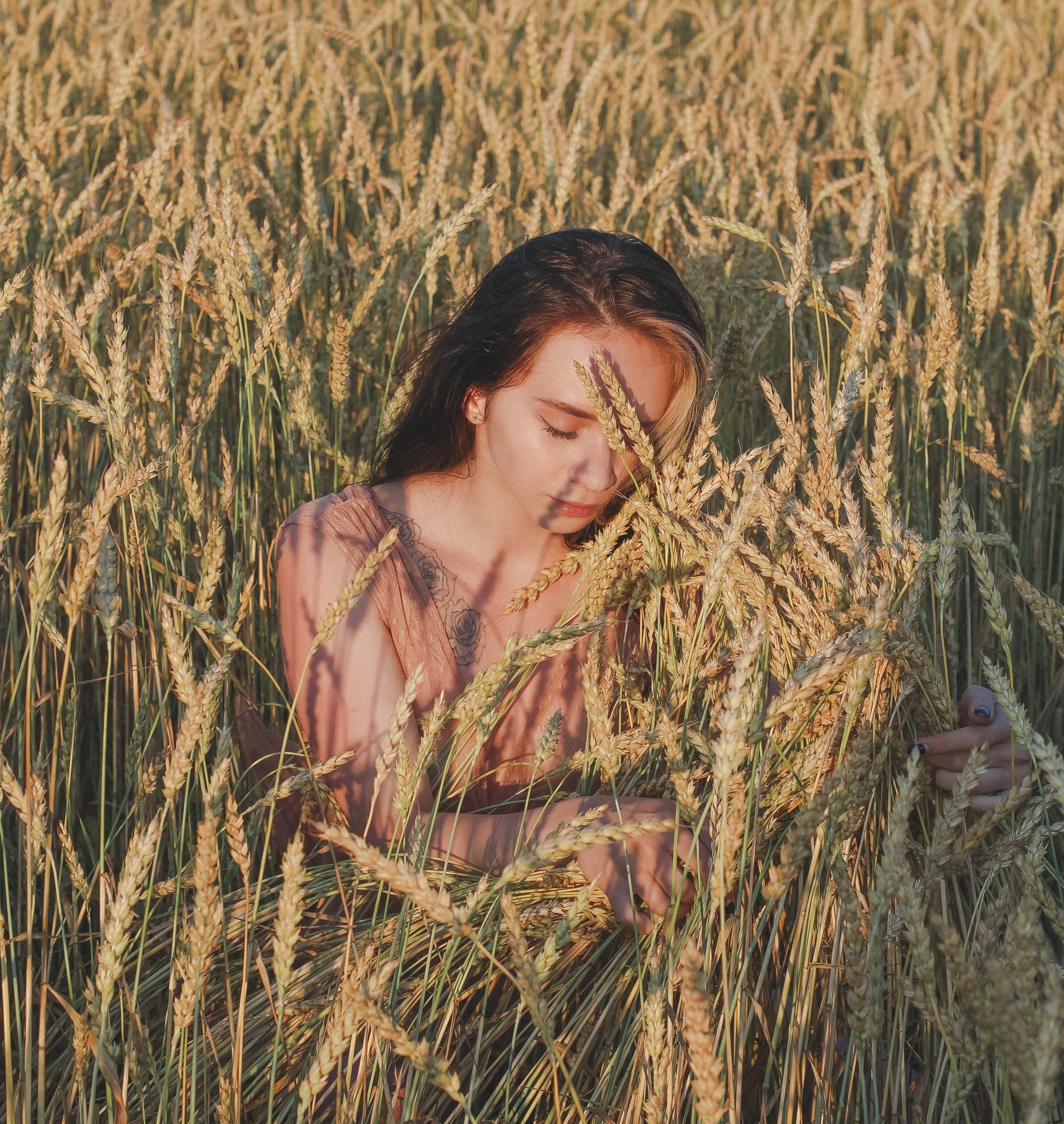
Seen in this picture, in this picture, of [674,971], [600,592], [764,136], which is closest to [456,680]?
[600,592]

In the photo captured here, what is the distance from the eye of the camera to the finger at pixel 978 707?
1.19 m

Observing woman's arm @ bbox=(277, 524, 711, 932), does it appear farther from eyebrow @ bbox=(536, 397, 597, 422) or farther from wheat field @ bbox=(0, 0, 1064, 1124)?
eyebrow @ bbox=(536, 397, 597, 422)

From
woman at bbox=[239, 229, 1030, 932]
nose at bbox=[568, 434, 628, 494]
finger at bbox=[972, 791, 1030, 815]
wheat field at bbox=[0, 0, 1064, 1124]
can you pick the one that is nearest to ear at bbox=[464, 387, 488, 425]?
woman at bbox=[239, 229, 1030, 932]

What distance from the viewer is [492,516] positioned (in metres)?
1.67

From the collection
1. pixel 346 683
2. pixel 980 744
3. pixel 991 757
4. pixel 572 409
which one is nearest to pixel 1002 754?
pixel 991 757

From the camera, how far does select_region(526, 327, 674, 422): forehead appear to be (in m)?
1.49

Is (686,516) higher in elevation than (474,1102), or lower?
higher

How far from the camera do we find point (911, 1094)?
1.13 metres

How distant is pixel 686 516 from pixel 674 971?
1.53 ft

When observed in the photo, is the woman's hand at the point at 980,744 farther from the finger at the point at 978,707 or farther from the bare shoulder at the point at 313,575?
the bare shoulder at the point at 313,575

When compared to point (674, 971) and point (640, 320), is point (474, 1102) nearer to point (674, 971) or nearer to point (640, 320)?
point (674, 971)

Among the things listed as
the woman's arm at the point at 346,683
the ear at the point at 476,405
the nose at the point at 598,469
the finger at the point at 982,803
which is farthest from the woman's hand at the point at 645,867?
the ear at the point at 476,405

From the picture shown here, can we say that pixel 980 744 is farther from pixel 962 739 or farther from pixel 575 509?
pixel 575 509

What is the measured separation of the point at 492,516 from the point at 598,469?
11.4 inches
